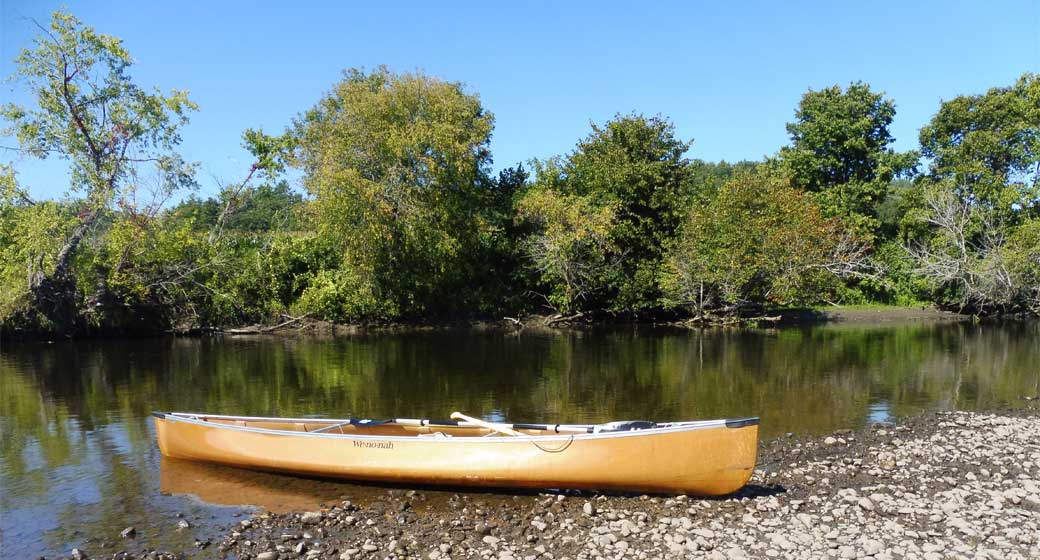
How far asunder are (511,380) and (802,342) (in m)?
15.0

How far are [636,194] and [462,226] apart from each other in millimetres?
9364

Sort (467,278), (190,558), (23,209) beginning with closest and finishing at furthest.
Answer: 1. (190,558)
2. (23,209)
3. (467,278)

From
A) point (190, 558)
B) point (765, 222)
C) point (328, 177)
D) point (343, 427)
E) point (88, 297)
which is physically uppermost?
point (328, 177)

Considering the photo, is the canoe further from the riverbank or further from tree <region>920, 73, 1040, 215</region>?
tree <region>920, 73, 1040, 215</region>

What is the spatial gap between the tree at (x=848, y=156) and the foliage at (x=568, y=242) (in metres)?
16.4

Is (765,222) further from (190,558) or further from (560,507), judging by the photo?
(190,558)

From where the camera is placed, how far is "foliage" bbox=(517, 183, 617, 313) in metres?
35.2

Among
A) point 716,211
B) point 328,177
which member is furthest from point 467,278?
point 716,211

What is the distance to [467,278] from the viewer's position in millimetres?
38969

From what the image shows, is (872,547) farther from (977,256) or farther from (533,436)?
(977,256)

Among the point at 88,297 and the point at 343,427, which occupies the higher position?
the point at 88,297

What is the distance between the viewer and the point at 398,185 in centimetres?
3316

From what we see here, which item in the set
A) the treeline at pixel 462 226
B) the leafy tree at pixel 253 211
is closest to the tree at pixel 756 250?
the treeline at pixel 462 226

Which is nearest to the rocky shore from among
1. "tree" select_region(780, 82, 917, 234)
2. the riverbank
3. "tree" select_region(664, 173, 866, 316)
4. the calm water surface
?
the calm water surface
